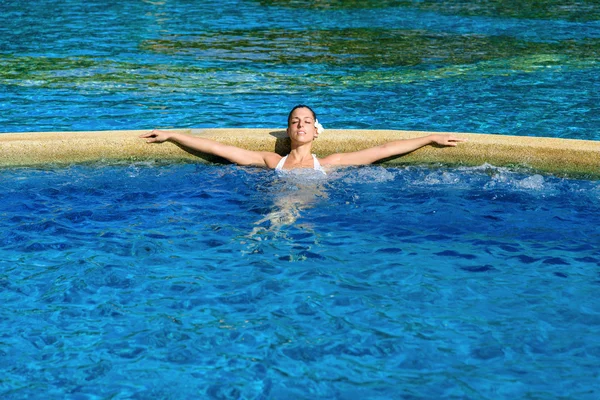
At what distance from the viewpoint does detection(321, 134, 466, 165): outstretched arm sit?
25.8 feet

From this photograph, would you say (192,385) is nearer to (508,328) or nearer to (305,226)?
(508,328)

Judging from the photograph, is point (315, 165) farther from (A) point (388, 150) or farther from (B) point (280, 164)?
(A) point (388, 150)

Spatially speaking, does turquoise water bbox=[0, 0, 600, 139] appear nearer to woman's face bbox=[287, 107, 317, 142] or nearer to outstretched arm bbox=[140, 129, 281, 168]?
outstretched arm bbox=[140, 129, 281, 168]

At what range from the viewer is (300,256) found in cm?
583

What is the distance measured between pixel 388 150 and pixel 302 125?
0.82 metres

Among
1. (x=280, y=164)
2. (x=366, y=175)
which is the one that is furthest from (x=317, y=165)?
(x=366, y=175)

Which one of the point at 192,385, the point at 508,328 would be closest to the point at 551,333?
the point at 508,328

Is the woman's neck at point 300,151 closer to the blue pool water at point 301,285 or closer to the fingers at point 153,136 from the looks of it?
the blue pool water at point 301,285

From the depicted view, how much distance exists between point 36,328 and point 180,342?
842mm

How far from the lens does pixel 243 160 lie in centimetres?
801

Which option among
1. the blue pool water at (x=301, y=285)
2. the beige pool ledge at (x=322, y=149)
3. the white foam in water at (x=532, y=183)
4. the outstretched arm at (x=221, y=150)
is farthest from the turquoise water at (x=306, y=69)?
the blue pool water at (x=301, y=285)

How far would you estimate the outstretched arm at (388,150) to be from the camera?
7.88 m

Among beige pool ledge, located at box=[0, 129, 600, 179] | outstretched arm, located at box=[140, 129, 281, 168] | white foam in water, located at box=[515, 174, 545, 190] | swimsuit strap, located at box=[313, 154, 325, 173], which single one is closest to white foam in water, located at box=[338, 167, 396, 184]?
swimsuit strap, located at box=[313, 154, 325, 173]

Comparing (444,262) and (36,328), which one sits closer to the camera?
(36,328)
